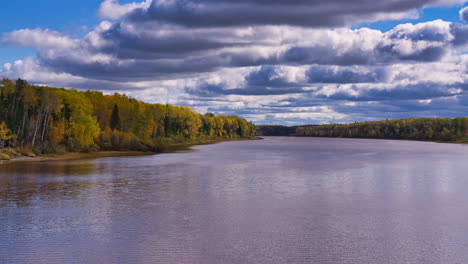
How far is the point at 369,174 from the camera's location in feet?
165

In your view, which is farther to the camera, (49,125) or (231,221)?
(49,125)

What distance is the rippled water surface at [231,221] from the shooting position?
1848 centimetres

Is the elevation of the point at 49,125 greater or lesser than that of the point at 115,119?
lesser

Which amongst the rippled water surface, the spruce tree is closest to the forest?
the spruce tree

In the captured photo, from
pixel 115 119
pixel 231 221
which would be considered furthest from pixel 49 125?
pixel 231 221

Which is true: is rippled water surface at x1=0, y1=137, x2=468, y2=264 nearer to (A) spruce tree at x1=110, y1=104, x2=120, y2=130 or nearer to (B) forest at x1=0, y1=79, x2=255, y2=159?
(B) forest at x1=0, y1=79, x2=255, y2=159

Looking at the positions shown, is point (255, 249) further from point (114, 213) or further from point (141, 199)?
point (141, 199)

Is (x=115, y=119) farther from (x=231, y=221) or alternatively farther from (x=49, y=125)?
(x=231, y=221)

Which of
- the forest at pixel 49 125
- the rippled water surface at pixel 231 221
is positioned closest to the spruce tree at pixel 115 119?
the forest at pixel 49 125

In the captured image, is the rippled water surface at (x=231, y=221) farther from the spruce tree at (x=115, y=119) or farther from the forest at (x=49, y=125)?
the spruce tree at (x=115, y=119)

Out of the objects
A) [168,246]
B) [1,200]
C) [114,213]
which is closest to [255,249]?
A: [168,246]

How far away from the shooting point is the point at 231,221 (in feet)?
80.6

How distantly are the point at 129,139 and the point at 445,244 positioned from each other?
81827mm

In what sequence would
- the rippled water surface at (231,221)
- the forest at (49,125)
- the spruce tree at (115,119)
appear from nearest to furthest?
the rippled water surface at (231,221) < the forest at (49,125) < the spruce tree at (115,119)
